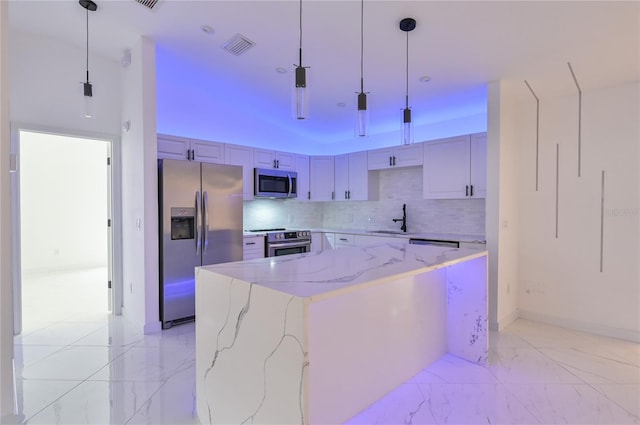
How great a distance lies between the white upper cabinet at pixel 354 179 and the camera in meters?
5.11

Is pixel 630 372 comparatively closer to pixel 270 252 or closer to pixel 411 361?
pixel 411 361

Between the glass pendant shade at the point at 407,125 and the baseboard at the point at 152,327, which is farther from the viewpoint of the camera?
the baseboard at the point at 152,327

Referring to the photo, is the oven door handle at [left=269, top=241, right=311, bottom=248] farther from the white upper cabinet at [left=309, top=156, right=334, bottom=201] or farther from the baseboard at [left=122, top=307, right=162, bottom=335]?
the baseboard at [left=122, top=307, right=162, bottom=335]

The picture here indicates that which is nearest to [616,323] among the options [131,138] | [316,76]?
[316,76]

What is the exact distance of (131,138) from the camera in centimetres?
338

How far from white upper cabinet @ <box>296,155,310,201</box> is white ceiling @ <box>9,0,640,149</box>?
162 cm

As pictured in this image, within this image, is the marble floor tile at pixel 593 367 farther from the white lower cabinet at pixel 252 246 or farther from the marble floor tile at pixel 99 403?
the white lower cabinet at pixel 252 246

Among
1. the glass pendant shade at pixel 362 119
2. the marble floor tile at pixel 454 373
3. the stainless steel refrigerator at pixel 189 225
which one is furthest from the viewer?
the stainless steel refrigerator at pixel 189 225

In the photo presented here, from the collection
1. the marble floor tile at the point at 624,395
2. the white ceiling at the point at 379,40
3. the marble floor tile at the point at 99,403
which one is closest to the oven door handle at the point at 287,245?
the white ceiling at the point at 379,40

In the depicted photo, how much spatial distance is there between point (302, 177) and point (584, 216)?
12.3ft

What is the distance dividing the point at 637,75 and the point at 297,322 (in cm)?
391

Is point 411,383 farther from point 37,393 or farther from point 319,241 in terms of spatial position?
point 319,241

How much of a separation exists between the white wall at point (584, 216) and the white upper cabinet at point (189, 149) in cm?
377

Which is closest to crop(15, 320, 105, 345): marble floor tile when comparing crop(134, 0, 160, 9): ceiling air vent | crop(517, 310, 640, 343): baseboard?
crop(134, 0, 160, 9): ceiling air vent
